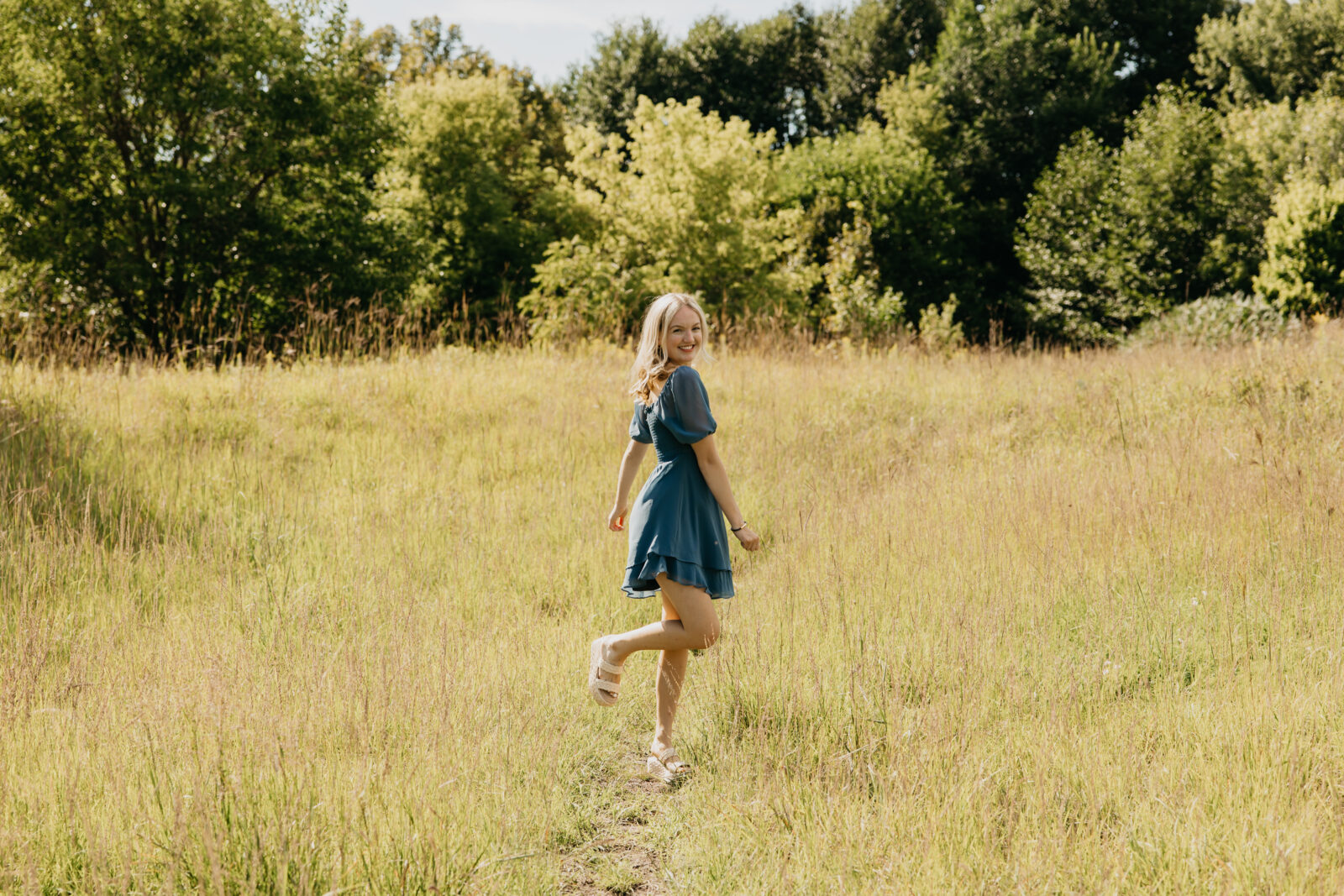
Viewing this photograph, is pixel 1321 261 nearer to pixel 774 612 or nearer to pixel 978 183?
pixel 978 183

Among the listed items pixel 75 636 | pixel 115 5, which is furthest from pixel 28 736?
pixel 115 5

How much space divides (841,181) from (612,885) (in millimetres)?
23011

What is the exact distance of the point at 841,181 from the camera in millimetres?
23688

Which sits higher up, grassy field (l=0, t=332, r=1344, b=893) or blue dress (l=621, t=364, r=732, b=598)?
blue dress (l=621, t=364, r=732, b=598)

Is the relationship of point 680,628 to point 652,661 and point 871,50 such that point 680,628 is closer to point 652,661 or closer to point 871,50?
point 652,661

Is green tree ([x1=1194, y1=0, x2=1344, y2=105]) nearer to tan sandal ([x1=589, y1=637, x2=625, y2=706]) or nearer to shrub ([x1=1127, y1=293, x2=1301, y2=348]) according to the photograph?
shrub ([x1=1127, y1=293, x2=1301, y2=348])

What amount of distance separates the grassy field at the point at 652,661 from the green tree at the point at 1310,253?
31.2 feet

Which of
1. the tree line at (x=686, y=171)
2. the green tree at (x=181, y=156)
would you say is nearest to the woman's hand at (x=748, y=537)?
the tree line at (x=686, y=171)

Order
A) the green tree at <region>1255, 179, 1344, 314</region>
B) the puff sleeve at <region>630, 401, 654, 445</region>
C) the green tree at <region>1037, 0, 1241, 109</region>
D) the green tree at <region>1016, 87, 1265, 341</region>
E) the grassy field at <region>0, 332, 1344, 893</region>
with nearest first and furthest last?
1. the grassy field at <region>0, 332, 1344, 893</region>
2. the puff sleeve at <region>630, 401, 654, 445</region>
3. the green tree at <region>1255, 179, 1344, 314</region>
4. the green tree at <region>1016, 87, 1265, 341</region>
5. the green tree at <region>1037, 0, 1241, 109</region>

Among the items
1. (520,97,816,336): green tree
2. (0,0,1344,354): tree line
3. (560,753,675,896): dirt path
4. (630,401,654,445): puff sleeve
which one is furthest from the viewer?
(520,97,816,336): green tree

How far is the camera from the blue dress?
3.22 meters

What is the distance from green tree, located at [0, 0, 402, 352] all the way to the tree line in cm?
5

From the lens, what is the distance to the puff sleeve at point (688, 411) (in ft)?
10.6

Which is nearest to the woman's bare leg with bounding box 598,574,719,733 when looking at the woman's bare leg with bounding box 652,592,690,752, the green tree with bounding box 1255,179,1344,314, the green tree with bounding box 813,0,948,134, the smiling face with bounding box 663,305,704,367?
the woman's bare leg with bounding box 652,592,690,752
